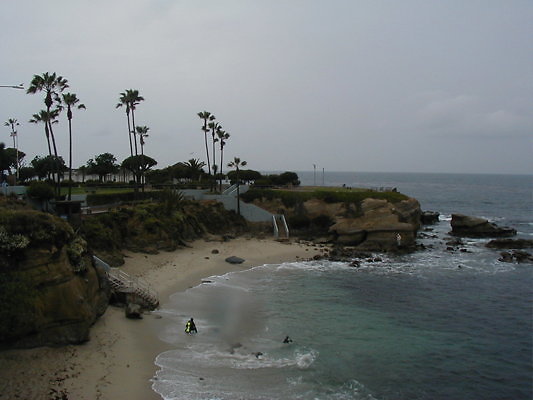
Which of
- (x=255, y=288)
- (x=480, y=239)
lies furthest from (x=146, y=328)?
(x=480, y=239)

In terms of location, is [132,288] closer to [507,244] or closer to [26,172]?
[507,244]

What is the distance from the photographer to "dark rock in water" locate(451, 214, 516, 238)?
62.4 meters

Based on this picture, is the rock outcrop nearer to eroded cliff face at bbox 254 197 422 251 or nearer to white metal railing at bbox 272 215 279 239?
eroded cliff face at bbox 254 197 422 251

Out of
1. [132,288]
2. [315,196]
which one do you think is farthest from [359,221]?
[132,288]

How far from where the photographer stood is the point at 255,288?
33.4 metres

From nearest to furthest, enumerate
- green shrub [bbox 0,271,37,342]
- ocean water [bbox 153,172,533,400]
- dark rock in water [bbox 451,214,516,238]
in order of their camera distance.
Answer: green shrub [bbox 0,271,37,342] < ocean water [bbox 153,172,533,400] < dark rock in water [bbox 451,214,516,238]

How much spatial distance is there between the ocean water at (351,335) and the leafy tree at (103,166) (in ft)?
150

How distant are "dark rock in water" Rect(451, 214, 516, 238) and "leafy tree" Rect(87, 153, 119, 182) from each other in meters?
56.0

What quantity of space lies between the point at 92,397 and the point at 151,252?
23.4m

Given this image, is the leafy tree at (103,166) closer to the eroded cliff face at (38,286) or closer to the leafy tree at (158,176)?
the leafy tree at (158,176)

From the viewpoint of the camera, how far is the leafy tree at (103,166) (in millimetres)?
75250

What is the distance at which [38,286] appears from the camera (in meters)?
19.9

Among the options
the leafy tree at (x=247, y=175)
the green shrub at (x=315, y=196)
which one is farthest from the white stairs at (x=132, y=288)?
the leafy tree at (x=247, y=175)

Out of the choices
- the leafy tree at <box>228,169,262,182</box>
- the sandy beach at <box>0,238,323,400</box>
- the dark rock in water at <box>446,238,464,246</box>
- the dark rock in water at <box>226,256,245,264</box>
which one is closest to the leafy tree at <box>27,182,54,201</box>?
the sandy beach at <box>0,238,323,400</box>
